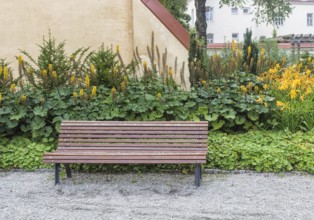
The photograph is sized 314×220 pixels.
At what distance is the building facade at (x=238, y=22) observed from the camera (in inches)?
2035

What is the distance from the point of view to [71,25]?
8664 millimetres

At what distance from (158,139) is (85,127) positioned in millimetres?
923

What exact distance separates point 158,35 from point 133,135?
3023mm

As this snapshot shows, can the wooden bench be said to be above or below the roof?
below

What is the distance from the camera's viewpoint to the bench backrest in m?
5.73

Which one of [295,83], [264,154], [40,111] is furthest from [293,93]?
[40,111]

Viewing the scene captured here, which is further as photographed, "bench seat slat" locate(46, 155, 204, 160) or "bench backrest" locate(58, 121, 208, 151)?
"bench backrest" locate(58, 121, 208, 151)

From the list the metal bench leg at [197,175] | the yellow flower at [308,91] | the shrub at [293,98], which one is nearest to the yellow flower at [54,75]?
the metal bench leg at [197,175]

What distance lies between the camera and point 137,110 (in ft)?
21.7

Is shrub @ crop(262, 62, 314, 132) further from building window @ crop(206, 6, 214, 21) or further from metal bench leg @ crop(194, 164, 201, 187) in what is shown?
building window @ crop(206, 6, 214, 21)

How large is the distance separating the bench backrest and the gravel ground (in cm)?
43

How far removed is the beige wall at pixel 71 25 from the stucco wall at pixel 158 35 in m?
0.02

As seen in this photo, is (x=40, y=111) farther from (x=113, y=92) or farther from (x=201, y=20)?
(x=201, y=20)

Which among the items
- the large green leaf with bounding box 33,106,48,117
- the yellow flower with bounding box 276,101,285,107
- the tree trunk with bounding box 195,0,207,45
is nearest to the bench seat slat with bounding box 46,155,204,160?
the large green leaf with bounding box 33,106,48,117
